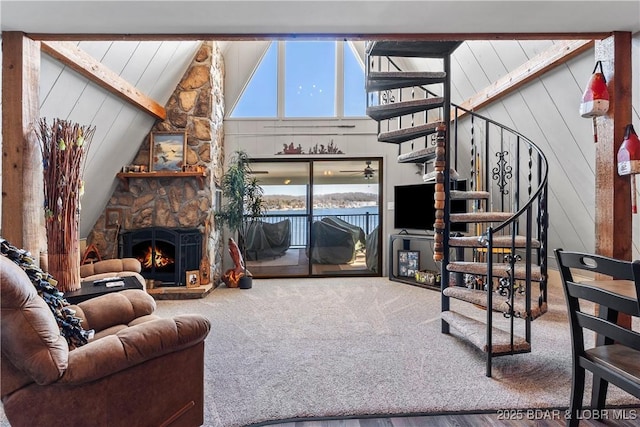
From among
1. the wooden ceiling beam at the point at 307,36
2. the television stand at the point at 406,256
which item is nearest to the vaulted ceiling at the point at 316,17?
the wooden ceiling beam at the point at 307,36

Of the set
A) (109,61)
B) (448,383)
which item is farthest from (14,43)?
(448,383)

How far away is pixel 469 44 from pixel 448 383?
3679 millimetres

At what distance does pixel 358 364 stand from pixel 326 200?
11.2 ft

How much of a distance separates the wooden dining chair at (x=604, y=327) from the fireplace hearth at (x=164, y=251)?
13.5ft

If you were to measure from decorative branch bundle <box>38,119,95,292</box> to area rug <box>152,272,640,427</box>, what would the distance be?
1.19 metres

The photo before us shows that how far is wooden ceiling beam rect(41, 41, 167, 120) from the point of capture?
249cm

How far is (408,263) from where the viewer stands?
210 inches

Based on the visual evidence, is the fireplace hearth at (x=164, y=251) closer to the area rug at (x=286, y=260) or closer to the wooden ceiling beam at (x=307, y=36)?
the area rug at (x=286, y=260)

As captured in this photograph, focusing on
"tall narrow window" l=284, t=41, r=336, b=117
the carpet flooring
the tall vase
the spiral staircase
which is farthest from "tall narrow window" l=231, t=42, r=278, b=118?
the tall vase

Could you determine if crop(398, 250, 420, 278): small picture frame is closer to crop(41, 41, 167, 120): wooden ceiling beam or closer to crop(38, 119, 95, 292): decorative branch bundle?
crop(41, 41, 167, 120): wooden ceiling beam

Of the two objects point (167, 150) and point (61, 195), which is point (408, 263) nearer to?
point (167, 150)

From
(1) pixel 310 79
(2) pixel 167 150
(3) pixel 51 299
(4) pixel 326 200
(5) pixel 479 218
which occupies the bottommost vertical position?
(3) pixel 51 299

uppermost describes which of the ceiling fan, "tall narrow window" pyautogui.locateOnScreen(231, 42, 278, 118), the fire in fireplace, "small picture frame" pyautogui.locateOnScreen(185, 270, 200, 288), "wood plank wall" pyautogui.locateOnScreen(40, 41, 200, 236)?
"tall narrow window" pyautogui.locateOnScreen(231, 42, 278, 118)

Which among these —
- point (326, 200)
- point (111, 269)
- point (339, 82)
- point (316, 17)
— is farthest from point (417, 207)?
point (111, 269)
